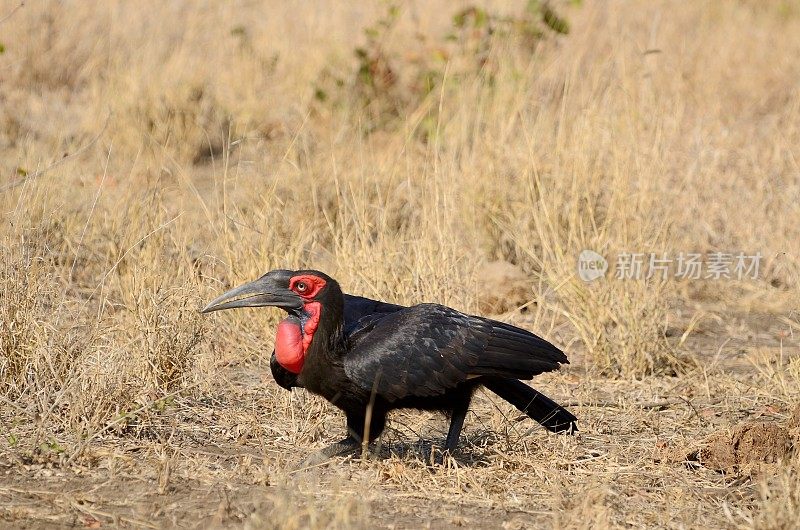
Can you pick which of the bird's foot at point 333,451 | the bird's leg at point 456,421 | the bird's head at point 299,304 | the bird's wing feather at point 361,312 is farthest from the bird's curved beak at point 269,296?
the bird's leg at point 456,421

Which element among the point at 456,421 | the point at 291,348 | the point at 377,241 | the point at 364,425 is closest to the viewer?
the point at 291,348

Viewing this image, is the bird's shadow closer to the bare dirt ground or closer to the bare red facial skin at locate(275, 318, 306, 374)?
the bare dirt ground

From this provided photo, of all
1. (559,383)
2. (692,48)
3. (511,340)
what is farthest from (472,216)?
(692,48)

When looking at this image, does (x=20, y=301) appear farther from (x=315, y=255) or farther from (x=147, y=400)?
(x=315, y=255)

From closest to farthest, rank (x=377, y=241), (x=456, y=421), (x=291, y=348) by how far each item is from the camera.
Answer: (x=291, y=348)
(x=456, y=421)
(x=377, y=241)

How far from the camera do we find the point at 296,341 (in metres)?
4.17

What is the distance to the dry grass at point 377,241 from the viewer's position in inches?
162

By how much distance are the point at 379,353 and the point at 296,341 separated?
0.98 ft

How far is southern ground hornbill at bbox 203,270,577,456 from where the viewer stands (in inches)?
164

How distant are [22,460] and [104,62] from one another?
6487 millimetres

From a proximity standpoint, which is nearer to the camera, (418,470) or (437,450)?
(418,470)

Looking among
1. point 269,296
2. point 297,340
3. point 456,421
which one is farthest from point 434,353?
point 269,296

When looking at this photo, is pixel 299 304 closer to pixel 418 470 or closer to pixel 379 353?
pixel 379 353

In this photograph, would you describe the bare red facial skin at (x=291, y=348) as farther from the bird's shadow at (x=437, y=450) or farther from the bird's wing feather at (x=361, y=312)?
the bird's shadow at (x=437, y=450)
